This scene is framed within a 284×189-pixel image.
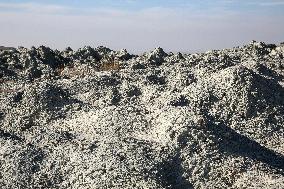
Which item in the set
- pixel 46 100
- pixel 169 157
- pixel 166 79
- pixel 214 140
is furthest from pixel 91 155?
pixel 166 79

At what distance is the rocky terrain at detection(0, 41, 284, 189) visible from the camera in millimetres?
18734

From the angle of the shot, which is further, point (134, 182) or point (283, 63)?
point (283, 63)

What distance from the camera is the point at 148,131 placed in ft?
70.7

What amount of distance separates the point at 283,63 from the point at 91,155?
21.8 m

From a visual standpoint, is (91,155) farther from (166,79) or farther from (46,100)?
(166,79)

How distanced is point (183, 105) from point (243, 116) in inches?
126

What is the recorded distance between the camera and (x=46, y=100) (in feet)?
83.7

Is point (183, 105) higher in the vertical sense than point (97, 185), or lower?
higher

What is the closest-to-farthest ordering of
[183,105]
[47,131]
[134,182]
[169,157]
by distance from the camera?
[134,182], [169,157], [47,131], [183,105]

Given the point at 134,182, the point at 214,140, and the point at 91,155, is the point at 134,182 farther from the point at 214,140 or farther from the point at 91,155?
the point at 214,140

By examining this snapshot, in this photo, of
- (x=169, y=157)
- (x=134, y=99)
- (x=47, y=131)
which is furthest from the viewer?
(x=134, y=99)

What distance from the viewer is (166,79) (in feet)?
96.4

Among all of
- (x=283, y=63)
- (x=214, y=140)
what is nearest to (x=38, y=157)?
(x=214, y=140)

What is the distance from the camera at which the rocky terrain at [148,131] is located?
61.5ft
